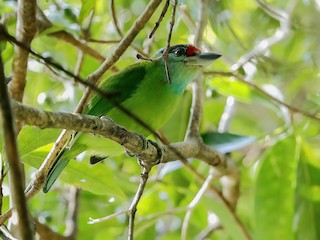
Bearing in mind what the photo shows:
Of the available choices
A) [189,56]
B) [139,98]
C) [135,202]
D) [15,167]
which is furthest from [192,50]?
[15,167]

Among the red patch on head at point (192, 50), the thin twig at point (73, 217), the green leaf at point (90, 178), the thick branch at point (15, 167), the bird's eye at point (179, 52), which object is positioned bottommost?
the thick branch at point (15, 167)

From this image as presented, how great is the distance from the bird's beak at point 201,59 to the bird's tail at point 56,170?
0.75 metres

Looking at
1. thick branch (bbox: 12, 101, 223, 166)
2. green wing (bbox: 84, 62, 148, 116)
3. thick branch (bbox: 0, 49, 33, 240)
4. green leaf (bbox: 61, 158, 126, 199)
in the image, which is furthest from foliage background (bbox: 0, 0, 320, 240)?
thick branch (bbox: 0, 49, 33, 240)

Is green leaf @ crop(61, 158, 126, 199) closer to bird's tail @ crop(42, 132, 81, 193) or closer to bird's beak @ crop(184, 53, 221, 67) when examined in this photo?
bird's tail @ crop(42, 132, 81, 193)

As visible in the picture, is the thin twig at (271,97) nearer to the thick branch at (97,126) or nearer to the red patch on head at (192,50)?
the red patch on head at (192,50)

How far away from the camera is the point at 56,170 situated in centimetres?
227

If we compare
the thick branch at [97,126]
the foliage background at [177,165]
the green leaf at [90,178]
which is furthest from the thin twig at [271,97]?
the green leaf at [90,178]

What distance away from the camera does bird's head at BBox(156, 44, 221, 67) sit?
106 inches

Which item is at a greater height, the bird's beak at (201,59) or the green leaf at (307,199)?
the bird's beak at (201,59)

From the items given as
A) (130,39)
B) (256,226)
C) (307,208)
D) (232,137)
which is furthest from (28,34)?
(307,208)

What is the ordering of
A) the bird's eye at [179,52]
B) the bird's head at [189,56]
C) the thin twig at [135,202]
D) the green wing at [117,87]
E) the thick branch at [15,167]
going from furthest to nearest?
the bird's eye at [179,52] < the bird's head at [189,56] < the green wing at [117,87] < the thin twig at [135,202] < the thick branch at [15,167]

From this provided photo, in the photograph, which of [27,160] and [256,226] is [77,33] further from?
[256,226]

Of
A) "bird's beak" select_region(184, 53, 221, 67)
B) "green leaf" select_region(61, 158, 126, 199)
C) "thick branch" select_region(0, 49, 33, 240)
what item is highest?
"bird's beak" select_region(184, 53, 221, 67)

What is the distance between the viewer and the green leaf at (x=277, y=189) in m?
2.90
